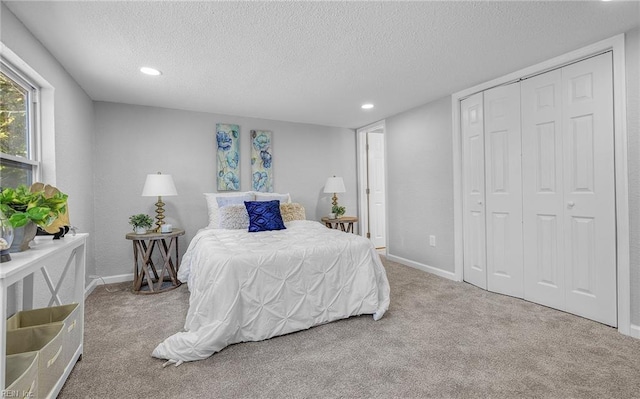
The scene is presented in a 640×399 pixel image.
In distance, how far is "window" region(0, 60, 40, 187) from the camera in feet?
6.23

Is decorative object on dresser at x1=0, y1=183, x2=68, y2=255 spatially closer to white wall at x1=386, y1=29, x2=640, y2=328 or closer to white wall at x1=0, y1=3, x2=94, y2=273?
white wall at x1=0, y1=3, x2=94, y2=273

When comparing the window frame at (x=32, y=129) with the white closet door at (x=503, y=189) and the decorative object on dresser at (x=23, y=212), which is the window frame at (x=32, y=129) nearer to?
the decorative object on dresser at (x=23, y=212)

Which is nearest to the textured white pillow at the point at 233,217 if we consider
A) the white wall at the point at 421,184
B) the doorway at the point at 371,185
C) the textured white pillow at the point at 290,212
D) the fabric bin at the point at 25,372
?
the textured white pillow at the point at 290,212

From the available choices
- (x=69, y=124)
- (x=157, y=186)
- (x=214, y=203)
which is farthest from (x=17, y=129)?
(x=214, y=203)

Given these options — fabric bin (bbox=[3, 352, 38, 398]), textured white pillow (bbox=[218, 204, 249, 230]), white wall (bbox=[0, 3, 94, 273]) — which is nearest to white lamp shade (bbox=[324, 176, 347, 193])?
textured white pillow (bbox=[218, 204, 249, 230])

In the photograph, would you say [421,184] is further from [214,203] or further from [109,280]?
[109,280]

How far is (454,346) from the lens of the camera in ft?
6.54

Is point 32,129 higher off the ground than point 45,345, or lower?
higher

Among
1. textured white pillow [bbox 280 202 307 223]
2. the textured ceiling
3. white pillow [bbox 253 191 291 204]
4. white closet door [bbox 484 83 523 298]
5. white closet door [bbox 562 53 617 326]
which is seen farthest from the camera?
white pillow [bbox 253 191 291 204]

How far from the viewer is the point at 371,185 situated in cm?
538

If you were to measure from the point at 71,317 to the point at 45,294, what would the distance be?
0.75 metres

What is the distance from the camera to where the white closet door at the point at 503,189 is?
2.84 meters

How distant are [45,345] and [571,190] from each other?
364 cm

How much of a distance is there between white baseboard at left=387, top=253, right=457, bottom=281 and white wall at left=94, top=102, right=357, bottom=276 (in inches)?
56.1
